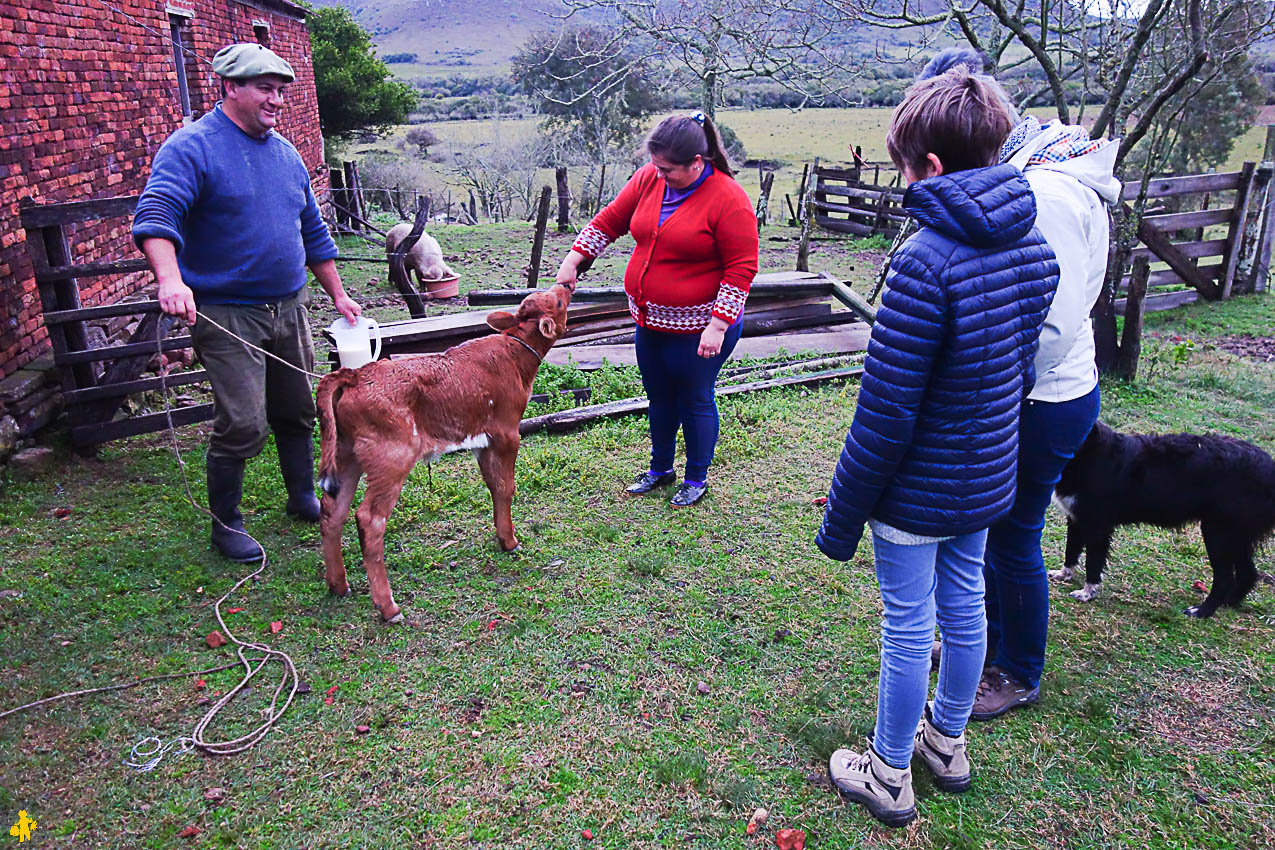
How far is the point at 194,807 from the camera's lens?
2707 millimetres

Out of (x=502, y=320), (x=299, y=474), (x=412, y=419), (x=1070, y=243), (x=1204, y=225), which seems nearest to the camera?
(x=1070, y=243)

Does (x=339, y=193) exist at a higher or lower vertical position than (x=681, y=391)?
higher

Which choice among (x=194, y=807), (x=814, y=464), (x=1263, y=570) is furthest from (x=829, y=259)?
(x=194, y=807)

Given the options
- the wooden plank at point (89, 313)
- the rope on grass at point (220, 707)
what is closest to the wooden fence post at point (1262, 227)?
the rope on grass at point (220, 707)

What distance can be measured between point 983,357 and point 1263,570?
344 cm

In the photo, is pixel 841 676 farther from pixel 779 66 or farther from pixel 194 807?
pixel 779 66

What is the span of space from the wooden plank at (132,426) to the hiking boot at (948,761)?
494 centimetres

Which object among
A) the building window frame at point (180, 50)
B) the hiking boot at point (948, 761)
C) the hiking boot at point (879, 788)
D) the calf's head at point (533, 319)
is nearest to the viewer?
the hiking boot at point (879, 788)

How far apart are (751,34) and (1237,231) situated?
7.69m

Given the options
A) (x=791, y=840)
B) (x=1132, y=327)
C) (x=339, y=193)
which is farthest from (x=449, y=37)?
(x=791, y=840)

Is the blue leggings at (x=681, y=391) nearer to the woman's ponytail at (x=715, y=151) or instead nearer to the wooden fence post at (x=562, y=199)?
the woman's ponytail at (x=715, y=151)

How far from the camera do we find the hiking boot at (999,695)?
3.13 meters

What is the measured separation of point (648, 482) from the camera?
206 inches

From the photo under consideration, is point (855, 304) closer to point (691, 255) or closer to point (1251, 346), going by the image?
point (1251, 346)
